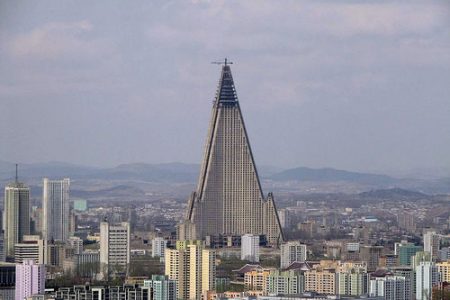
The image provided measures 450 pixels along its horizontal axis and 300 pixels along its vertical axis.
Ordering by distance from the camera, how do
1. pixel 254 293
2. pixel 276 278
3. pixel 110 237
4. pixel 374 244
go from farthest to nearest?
pixel 374 244, pixel 110 237, pixel 276 278, pixel 254 293

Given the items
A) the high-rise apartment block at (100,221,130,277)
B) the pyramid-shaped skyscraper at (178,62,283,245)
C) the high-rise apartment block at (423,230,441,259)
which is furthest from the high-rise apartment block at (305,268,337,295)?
the pyramid-shaped skyscraper at (178,62,283,245)

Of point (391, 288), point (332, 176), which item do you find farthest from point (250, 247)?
point (391, 288)

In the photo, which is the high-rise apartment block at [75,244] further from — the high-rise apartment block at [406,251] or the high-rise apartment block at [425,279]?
the high-rise apartment block at [425,279]

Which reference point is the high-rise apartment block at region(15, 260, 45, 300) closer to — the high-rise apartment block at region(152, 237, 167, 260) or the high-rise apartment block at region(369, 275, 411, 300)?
the high-rise apartment block at region(369, 275, 411, 300)

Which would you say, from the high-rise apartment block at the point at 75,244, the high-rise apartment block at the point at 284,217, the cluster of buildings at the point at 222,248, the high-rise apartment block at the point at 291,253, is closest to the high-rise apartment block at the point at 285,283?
the cluster of buildings at the point at 222,248

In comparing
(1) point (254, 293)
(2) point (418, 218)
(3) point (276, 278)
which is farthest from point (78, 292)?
(2) point (418, 218)

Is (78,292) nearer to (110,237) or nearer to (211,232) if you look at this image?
(110,237)
